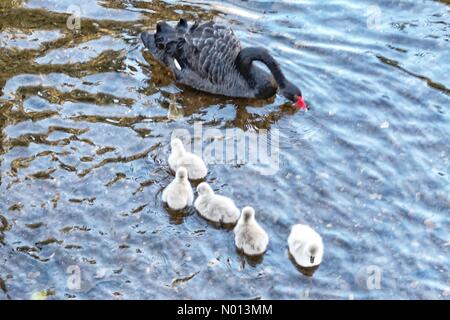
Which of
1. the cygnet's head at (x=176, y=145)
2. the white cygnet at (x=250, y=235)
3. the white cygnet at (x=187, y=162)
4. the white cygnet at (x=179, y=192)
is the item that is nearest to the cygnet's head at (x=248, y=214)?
the white cygnet at (x=250, y=235)

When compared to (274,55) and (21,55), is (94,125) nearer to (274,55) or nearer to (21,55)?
(21,55)

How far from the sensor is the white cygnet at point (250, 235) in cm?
749

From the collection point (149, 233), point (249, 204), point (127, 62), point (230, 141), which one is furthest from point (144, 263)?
point (127, 62)

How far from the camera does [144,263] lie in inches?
294

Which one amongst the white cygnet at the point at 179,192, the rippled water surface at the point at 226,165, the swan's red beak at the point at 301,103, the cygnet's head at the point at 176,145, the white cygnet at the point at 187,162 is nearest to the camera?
the rippled water surface at the point at 226,165

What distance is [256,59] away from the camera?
10.2 metres

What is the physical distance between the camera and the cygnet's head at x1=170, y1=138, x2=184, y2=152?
854 centimetres

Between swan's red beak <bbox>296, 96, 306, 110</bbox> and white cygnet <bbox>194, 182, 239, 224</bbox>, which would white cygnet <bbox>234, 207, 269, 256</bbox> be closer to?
white cygnet <bbox>194, 182, 239, 224</bbox>

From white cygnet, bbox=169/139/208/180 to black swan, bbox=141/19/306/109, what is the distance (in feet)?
6.02

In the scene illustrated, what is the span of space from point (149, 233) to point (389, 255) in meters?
2.35

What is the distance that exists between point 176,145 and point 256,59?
2.18m

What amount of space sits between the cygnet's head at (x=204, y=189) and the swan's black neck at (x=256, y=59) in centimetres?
251

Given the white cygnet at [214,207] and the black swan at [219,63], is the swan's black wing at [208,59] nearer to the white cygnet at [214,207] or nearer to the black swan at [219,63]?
the black swan at [219,63]

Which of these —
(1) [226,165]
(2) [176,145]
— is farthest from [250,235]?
(2) [176,145]
